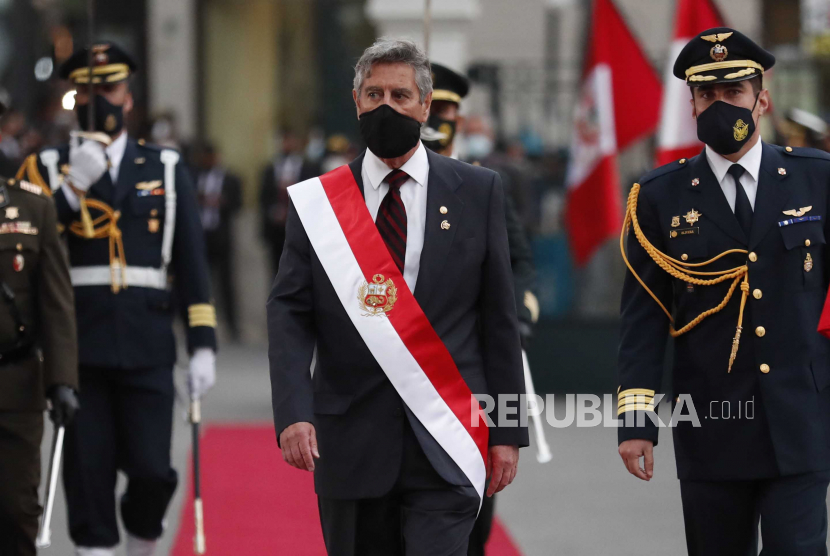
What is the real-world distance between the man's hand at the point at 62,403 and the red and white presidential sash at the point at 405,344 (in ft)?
4.61

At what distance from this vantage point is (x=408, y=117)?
4113 mm

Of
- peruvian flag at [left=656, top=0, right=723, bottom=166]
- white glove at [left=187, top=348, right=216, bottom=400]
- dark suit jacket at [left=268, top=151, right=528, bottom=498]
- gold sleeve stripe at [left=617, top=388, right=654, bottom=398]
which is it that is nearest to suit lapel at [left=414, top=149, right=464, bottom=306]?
dark suit jacket at [left=268, top=151, right=528, bottom=498]

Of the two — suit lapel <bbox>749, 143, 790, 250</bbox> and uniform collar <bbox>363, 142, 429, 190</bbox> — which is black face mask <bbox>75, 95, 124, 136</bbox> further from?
suit lapel <bbox>749, 143, 790, 250</bbox>

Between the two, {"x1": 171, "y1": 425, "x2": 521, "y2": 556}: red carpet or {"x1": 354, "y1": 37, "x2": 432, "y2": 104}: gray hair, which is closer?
{"x1": 354, "y1": 37, "x2": 432, "y2": 104}: gray hair

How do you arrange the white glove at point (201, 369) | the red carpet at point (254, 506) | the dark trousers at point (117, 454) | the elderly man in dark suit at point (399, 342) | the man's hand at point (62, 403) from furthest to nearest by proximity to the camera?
1. the red carpet at point (254, 506)
2. the white glove at point (201, 369)
3. the dark trousers at point (117, 454)
4. the man's hand at point (62, 403)
5. the elderly man in dark suit at point (399, 342)

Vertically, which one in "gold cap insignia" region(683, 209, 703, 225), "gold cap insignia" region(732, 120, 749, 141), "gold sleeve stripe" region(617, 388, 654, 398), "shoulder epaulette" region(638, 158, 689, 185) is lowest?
"gold sleeve stripe" region(617, 388, 654, 398)

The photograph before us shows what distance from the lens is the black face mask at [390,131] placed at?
4.09 m

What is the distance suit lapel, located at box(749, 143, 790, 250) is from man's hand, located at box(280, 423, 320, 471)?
4.80ft

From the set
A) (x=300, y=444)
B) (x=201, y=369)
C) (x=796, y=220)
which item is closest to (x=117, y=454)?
(x=201, y=369)

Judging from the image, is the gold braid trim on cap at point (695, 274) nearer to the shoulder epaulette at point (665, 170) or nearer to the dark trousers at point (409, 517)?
the shoulder epaulette at point (665, 170)

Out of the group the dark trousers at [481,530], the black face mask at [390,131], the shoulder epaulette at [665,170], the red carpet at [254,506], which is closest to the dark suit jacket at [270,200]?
the red carpet at [254,506]

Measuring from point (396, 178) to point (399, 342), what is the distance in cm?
50

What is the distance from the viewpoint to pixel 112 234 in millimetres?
5797

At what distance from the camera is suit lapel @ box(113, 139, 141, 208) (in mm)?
5859
